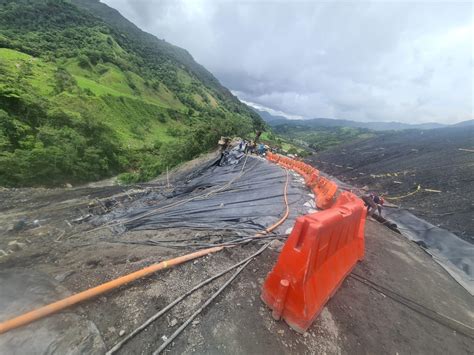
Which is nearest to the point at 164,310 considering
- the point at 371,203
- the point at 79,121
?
the point at 371,203

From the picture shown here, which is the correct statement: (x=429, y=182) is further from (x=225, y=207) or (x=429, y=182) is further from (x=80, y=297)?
(x=80, y=297)

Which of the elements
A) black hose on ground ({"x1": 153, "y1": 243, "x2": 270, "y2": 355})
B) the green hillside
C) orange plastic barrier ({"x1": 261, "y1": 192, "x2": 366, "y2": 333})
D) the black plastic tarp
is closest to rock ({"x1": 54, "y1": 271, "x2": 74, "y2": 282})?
black hose on ground ({"x1": 153, "y1": 243, "x2": 270, "y2": 355})

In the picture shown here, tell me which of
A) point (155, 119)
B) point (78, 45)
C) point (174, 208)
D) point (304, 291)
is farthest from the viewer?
point (78, 45)

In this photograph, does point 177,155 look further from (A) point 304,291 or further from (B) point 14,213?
(A) point 304,291

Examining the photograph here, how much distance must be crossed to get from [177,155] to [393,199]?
2010 centimetres

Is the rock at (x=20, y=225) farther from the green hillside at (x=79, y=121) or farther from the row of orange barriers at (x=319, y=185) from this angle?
the row of orange barriers at (x=319, y=185)

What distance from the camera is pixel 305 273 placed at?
10.1 feet

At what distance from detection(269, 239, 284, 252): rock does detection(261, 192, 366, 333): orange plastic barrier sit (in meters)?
1.39

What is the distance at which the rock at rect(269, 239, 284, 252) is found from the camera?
510cm

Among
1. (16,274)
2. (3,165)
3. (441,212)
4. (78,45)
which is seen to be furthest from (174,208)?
(78,45)

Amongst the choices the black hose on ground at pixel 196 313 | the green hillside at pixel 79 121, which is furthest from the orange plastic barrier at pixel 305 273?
the green hillside at pixel 79 121

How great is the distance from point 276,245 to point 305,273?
7.08 ft

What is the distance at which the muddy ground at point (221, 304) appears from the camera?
285 cm

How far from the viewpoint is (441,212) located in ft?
32.8
